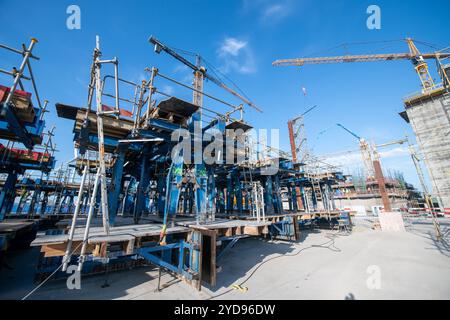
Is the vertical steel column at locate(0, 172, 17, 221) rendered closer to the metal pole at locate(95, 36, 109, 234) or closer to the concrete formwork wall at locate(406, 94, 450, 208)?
the metal pole at locate(95, 36, 109, 234)

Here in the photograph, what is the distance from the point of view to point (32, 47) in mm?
4676

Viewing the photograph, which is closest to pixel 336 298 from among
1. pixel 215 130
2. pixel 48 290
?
pixel 215 130

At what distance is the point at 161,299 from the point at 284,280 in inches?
162

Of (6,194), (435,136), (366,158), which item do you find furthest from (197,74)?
(366,158)

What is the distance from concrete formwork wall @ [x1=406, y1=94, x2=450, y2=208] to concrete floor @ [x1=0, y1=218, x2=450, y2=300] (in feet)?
70.5

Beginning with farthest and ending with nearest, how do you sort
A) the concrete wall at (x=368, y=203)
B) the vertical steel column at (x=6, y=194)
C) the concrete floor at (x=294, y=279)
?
the concrete wall at (x=368, y=203) < the vertical steel column at (x=6, y=194) < the concrete floor at (x=294, y=279)

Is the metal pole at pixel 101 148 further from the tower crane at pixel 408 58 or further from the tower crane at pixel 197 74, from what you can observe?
the tower crane at pixel 408 58

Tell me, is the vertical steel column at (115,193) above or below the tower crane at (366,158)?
below

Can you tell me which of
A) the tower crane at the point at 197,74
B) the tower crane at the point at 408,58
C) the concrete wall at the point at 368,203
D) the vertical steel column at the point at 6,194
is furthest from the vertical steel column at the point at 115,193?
the concrete wall at the point at 368,203

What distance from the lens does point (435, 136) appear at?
23.3 m

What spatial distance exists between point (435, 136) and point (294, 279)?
32.3 meters

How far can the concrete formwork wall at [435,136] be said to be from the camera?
72.9 ft

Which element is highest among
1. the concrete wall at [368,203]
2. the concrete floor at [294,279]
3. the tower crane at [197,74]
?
the tower crane at [197,74]

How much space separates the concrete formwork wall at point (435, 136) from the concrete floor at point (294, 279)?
21.5 meters
